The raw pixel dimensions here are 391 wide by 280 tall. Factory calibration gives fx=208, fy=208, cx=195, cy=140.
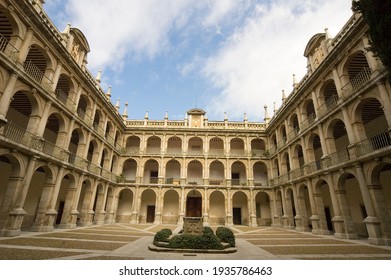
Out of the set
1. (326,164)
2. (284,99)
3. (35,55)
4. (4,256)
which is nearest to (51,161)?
(35,55)

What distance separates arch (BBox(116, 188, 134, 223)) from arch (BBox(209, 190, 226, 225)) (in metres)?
9.88

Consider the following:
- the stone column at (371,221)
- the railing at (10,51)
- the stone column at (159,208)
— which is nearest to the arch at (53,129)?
the railing at (10,51)

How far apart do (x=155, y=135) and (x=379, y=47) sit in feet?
76.1

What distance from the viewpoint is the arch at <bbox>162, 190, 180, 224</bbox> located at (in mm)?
25297

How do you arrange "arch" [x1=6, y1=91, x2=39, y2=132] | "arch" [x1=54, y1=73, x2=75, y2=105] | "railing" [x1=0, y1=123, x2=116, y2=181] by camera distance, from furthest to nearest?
"arch" [x1=54, y1=73, x2=75, y2=105], "arch" [x1=6, y1=91, x2=39, y2=132], "railing" [x1=0, y1=123, x2=116, y2=181]

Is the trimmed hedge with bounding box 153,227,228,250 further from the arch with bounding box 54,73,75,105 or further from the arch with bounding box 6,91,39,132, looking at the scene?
the arch with bounding box 54,73,75,105

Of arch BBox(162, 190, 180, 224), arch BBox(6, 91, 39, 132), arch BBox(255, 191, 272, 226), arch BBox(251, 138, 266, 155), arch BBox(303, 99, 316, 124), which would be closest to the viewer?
arch BBox(6, 91, 39, 132)

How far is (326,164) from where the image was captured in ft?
49.0

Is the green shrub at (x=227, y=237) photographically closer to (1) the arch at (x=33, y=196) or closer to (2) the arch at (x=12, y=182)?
(2) the arch at (x=12, y=182)

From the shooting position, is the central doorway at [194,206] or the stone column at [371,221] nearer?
the stone column at [371,221]

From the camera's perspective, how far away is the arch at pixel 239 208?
25913 mm

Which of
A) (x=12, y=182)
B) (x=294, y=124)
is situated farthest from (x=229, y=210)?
(x=12, y=182)

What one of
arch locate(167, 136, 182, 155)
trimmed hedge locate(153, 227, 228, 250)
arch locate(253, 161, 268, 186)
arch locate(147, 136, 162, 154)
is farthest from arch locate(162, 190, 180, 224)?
trimmed hedge locate(153, 227, 228, 250)

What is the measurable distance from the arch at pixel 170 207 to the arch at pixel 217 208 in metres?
4.18
